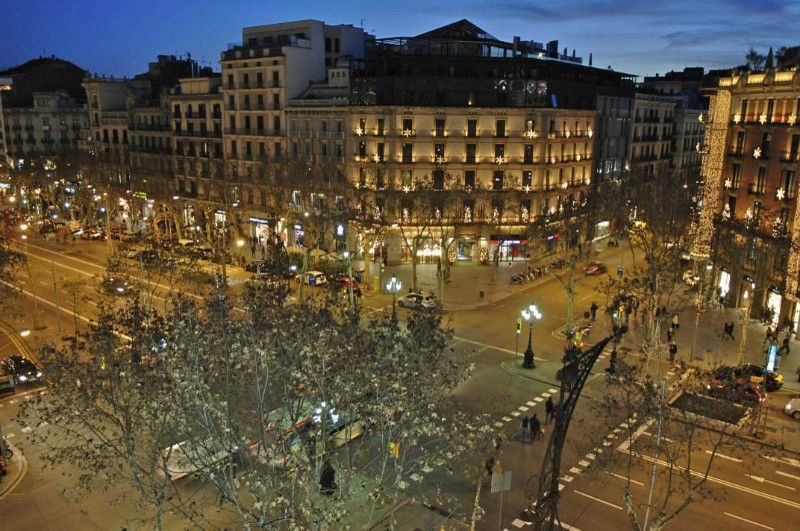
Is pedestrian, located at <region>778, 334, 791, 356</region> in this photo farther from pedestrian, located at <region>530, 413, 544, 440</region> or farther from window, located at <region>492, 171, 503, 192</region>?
window, located at <region>492, 171, 503, 192</region>

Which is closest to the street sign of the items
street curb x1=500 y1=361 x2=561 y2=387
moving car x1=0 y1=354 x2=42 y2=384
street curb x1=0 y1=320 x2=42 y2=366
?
street curb x1=500 y1=361 x2=561 y2=387

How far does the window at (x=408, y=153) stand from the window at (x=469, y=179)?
18.1ft

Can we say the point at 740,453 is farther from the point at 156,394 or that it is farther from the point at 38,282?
the point at 38,282

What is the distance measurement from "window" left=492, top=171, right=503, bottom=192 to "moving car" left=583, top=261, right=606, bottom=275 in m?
11.3

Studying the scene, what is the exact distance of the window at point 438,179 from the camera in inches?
2411

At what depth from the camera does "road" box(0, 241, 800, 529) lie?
2281cm

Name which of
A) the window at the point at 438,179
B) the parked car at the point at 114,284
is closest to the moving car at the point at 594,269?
the window at the point at 438,179

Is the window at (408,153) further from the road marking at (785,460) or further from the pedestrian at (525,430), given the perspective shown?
the road marking at (785,460)

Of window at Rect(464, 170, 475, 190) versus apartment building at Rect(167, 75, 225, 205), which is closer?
window at Rect(464, 170, 475, 190)

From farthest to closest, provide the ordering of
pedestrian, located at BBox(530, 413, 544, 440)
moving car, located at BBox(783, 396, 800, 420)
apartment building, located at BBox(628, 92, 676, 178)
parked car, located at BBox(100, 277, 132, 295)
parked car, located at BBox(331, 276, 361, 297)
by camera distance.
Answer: apartment building, located at BBox(628, 92, 676, 178)
parked car, located at BBox(331, 276, 361, 297)
parked car, located at BBox(100, 277, 132, 295)
moving car, located at BBox(783, 396, 800, 420)
pedestrian, located at BBox(530, 413, 544, 440)

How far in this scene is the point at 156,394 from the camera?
18.3 metres

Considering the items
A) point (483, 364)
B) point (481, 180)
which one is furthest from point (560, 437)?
point (481, 180)

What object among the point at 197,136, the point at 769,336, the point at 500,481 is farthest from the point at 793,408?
the point at 197,136

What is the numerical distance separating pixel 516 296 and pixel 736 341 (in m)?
16.6
